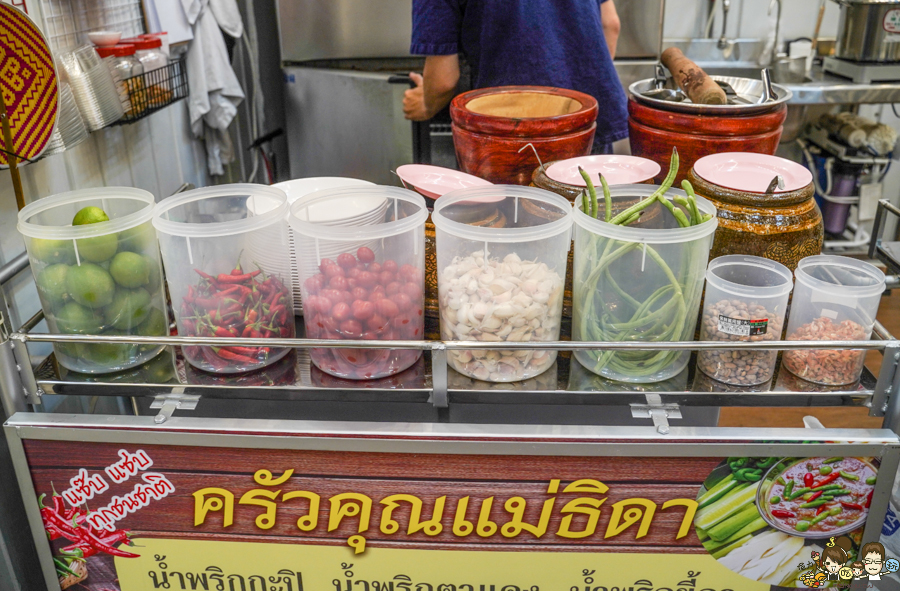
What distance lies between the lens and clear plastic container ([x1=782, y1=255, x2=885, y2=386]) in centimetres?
87

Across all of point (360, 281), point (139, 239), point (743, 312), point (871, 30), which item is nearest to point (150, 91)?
point (139, 239)

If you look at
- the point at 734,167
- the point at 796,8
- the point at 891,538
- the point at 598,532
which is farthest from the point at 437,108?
the point at 796,8

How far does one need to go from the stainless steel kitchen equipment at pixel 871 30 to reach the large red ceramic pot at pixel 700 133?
2264mm

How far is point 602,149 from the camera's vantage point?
1488 mm

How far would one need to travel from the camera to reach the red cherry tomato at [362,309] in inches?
33.9

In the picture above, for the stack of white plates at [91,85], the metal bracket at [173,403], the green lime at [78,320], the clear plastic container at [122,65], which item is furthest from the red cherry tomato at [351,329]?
the clear plastic container at [122,65]

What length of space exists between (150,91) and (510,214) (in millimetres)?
1257

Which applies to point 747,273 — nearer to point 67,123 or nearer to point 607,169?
→ point 607,169

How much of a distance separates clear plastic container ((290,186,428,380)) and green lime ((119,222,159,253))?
0.67 ft

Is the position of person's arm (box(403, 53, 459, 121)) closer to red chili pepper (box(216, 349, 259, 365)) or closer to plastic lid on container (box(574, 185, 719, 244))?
plastic lid on container (box(574, 185, 719, 244))

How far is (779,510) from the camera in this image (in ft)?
2.94

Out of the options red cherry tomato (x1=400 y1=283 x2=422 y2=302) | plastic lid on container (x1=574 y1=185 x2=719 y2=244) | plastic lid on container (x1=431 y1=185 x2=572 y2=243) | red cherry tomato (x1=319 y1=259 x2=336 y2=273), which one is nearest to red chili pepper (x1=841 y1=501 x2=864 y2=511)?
plastic lid on container (x1=574 y1=185 x2=719 y2=244)

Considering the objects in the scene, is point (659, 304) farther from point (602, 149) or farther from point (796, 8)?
point (796, 8)

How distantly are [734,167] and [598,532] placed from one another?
1.86 ft
